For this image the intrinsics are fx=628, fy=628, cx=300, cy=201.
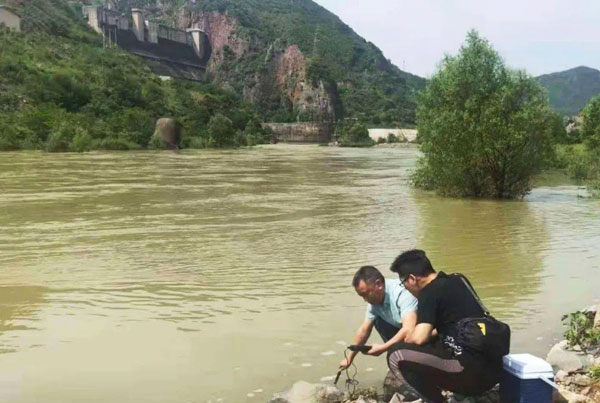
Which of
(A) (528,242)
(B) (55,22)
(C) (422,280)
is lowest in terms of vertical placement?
(A) (528,242)

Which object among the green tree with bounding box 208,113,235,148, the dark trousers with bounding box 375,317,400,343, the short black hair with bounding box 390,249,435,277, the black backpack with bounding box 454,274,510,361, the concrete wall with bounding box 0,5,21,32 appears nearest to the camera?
the black backpack with bounding box 454,274,510,361

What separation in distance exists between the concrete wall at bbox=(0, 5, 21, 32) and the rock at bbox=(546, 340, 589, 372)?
125292mm

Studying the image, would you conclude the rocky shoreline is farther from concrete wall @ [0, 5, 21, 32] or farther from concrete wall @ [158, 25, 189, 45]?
concrete wall @ [158, 25, 189, 45]

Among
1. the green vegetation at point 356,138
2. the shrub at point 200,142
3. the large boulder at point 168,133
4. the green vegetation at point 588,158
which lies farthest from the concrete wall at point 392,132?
the green vegetation at point 588,158

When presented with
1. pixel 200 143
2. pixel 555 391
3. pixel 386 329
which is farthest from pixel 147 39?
pixel 555 391

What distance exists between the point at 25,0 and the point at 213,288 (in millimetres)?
152416

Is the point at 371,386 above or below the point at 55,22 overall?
below

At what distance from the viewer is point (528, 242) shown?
14953mm

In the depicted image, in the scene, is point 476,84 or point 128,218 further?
point 476,84

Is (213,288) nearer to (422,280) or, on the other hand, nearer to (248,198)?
(422,280)

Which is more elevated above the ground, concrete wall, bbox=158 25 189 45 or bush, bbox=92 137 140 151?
concrete wall, bbox=158 25 189 45

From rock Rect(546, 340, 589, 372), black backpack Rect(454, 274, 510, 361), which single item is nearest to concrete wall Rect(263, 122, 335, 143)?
rock Rect(546, 340, 589, 372)

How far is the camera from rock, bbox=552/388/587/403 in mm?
4734

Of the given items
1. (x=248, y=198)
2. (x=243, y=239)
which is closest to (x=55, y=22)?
(x=248, y=198)
